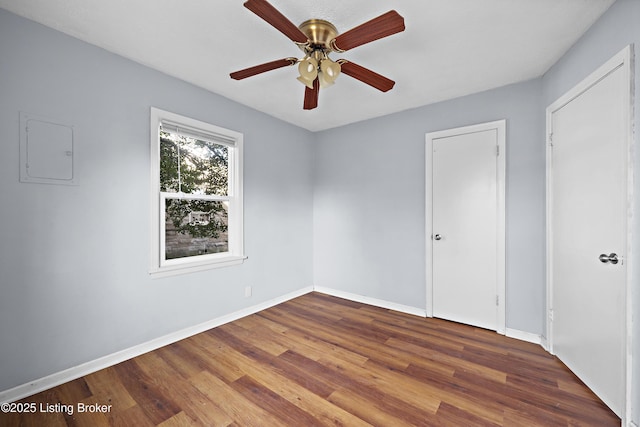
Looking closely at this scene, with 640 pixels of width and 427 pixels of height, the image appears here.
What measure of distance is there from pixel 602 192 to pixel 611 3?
46.3 inches

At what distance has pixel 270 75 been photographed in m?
2.57

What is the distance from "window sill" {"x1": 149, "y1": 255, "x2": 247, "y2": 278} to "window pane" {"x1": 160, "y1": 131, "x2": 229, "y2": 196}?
758mm

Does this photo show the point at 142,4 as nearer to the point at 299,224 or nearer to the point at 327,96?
the point at 327,96

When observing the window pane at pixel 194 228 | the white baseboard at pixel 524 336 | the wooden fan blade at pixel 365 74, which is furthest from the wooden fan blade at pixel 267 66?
the white baseboard at pixel 524 336

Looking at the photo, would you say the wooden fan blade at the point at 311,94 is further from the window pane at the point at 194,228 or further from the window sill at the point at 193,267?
the window sill at the point at 193,267

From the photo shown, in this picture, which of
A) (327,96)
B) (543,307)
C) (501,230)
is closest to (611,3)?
(501,230)

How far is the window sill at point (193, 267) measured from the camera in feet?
8.16

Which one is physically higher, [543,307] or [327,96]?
[327,96]

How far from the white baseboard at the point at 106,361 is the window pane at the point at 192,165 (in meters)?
1.43

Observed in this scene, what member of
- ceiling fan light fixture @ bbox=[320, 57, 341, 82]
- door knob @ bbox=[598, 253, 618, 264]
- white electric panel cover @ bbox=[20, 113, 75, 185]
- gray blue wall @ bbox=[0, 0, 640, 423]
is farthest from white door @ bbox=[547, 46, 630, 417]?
white electric panel cover @ bbox=[20, 113, 75, 185]

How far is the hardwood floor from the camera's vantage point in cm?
165

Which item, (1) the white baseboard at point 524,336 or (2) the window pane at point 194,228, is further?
(2) the window pane at point 194,228

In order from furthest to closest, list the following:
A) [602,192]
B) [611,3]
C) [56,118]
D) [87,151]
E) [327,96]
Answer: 1. [327,96]
2. [87,151]
3. [56,118]
4. [602,192]
5. [611,3]

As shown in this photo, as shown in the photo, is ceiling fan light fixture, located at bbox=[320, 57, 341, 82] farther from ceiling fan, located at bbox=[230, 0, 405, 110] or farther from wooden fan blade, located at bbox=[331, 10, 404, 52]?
wooden fan blade, located at bbox=[331, 10, 404, 52]
